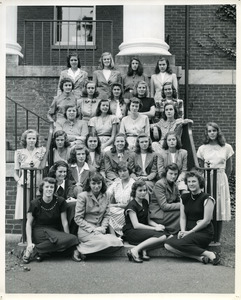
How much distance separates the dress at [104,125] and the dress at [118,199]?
1.11m

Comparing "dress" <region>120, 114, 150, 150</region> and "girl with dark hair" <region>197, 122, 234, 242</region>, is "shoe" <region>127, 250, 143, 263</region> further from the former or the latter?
"dress" <region>120, 114, 150, 150</region>

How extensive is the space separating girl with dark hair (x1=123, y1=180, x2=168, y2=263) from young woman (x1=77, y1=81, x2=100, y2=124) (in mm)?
2144

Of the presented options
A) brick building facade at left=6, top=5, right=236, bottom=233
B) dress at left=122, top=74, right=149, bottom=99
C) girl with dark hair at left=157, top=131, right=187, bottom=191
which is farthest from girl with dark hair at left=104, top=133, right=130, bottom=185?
brick building facade at left=6, top=5, right=236, bottom=233

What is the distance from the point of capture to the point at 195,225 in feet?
19.7

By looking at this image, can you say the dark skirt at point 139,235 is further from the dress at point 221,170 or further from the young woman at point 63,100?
the young woman at point 63,100

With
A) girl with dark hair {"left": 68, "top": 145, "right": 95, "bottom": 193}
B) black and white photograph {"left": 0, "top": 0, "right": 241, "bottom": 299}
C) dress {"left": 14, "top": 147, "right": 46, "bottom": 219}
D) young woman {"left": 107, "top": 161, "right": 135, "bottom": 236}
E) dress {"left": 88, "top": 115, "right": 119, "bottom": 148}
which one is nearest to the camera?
black and white photograph {"left": 0, "top": 0, "right": 241, "bottom": 299}

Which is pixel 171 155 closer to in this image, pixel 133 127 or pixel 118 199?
pixel 133 127

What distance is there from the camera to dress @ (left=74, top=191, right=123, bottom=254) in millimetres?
5823

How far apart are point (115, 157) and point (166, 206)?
1.04 metres

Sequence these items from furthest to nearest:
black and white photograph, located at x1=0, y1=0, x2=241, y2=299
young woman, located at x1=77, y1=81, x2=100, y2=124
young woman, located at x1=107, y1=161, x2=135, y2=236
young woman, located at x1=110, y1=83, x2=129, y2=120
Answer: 1. young woman, located at x1=77, y1=81, x2=100, y2=124
2. young woman, located at x1=110, y1=83, x2=129, y2=120
3. young woman, located at x1=107, y1=161, x2=135, y2=236
4. black and white photograph, located at x1=0, y1=0, x2=241, y2=299

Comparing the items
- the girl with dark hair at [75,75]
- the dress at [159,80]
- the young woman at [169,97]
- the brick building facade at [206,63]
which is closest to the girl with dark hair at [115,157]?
the young woman at [169,97]

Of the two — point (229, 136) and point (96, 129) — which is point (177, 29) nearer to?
point (229, 136)

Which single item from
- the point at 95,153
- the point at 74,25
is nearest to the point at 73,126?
the point at 95,153

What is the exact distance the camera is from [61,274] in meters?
5.29
